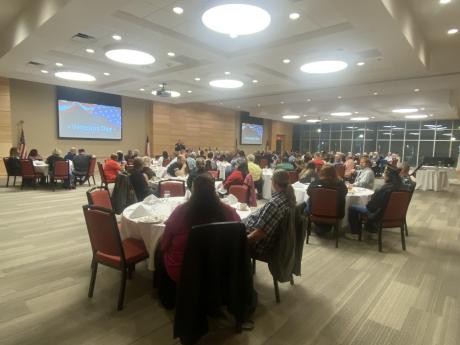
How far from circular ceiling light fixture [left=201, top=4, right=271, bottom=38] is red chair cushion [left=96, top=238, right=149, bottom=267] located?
3.22 metres

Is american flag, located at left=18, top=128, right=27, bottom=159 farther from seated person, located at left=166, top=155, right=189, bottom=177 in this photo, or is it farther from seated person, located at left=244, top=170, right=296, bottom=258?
seated person, located at left=244, top=170, right=296, bottom=258

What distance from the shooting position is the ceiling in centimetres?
442

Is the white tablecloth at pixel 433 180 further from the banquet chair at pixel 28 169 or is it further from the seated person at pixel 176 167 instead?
the banquet chair at pixel 28 169

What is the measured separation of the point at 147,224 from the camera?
276 cm

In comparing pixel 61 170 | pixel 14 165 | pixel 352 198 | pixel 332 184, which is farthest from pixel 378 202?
pixel 14 165

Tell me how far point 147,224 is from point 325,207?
2.77 meters

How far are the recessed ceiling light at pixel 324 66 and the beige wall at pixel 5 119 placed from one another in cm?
992

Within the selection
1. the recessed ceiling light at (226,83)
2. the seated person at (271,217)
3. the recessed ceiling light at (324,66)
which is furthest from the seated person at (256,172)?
the seated person at (271,217)

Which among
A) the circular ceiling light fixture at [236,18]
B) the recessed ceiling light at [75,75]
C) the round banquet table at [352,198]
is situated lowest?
the round banquet table at [352,198]

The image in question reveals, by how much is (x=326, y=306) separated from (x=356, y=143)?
21786 millimetres

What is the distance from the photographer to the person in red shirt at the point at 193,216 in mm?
2189

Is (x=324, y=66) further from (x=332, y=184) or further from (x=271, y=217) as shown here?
(x=271, y=217)

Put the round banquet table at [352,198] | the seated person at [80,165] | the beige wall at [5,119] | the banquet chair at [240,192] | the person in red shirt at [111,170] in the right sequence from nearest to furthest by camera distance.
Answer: the banquet chair at [240,192], the round banquet table at [352,198], the person in red shirt at [111,170], the seated person at [80,165], the beige wall at [5,119]

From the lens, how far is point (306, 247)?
4.35 metres
